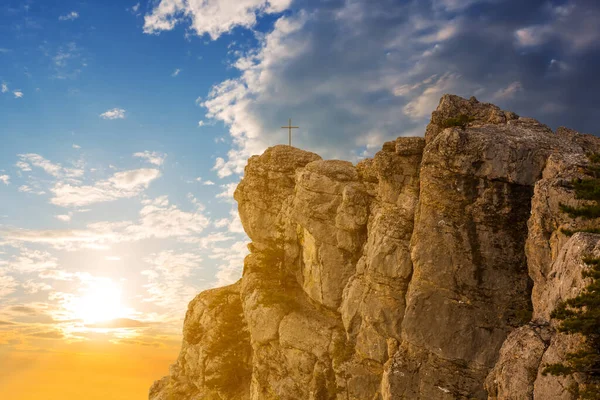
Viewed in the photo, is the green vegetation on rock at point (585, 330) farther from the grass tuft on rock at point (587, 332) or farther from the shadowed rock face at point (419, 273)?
the shadowed rock face at point (419, 273)

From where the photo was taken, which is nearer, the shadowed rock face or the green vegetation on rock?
the green vegetation on rock

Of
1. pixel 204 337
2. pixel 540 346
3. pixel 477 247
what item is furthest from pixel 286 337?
pixel 540 346

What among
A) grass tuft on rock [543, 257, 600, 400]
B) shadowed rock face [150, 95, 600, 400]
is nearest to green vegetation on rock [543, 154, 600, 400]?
grass tuft on rock [543, 257, 600, 400]

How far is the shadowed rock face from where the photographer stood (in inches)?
1355

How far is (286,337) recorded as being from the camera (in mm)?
54219

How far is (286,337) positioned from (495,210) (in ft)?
89.5

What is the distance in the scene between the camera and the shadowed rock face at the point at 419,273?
34406 mm

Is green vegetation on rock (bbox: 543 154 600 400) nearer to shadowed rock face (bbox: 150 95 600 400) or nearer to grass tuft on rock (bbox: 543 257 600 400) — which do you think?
grass tuft on rock (bbox: 543 257 600 400)

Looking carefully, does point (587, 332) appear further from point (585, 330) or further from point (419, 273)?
point (419, 273)

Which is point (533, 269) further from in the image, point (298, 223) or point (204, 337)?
point (204, 337)

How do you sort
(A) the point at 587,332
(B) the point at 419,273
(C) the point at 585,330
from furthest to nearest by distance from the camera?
(B) the point at 419,273 → (A) the point at 587,332 → (C) the point at 585,330

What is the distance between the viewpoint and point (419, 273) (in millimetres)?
41844

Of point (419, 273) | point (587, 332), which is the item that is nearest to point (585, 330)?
point (587, 332)

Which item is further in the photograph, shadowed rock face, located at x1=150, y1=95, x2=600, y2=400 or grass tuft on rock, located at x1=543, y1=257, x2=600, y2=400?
shadowed rock face, located at x1=150, y1=95, x2=600, y2=400
